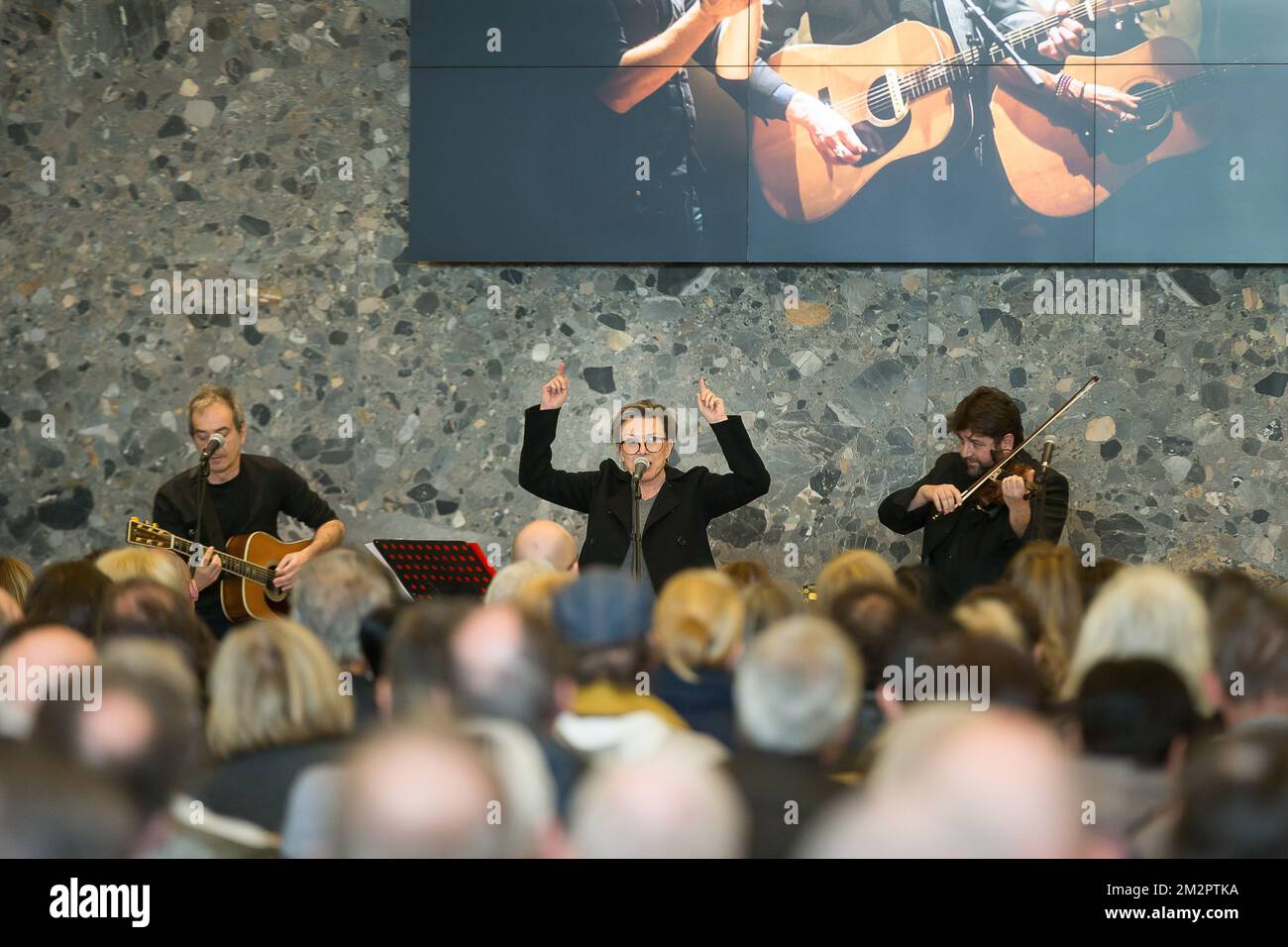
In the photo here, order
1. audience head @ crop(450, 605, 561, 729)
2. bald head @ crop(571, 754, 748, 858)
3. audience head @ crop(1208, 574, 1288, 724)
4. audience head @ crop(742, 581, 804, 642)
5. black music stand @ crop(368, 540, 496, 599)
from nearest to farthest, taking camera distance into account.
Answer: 1. bald head @ crop(571, 754, 748, 858)
2. audience head @ crop(450, 605, 561, 729)
3. audience head @ crop(1208, 574, 1288, 724)
4. audience head @ crop(742, 581, 804, 642)
5. black music stand @ crop(368, 540, 496, 599)

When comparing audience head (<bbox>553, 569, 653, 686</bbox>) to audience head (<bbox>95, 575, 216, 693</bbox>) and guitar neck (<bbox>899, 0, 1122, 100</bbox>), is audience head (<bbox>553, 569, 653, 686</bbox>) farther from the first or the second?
guitar neck (<bbox>899, 0, 1122, 100</bbox>)

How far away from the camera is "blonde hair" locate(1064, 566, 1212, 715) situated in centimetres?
254

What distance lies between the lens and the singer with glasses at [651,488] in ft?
15.5

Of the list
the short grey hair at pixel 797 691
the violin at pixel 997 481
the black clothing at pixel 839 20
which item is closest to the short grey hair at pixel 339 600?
the short grey hair at pixel 797 691

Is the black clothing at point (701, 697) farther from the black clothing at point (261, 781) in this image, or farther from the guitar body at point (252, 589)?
the guitar body at point (252, 589)

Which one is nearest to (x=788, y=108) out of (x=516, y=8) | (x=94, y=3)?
(x=516, y=8)

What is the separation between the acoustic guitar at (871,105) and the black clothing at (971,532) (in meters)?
1.37

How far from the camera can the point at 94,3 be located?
5820 millimetres

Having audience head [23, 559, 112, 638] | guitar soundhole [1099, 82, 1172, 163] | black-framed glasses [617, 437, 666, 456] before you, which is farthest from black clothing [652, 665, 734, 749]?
guitar soundhole [1099, 82, 1172, 163]

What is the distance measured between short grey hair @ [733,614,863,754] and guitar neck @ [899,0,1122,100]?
398 centimetres

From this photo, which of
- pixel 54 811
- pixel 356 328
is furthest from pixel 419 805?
pixel 356 328

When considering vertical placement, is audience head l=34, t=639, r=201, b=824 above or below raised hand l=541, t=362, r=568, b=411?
below

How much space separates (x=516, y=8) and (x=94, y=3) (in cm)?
180
